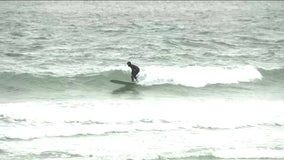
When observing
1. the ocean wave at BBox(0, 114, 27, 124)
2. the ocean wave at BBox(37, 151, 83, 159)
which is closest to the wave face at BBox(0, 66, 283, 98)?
the ocean wave at BBox(0, 114, 27, 124)

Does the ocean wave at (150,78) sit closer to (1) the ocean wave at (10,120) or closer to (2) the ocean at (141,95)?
(2) the ocean at (141,95)

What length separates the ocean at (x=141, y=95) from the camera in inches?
464

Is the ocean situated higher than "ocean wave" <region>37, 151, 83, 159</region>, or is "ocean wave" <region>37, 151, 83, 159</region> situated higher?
the ocean

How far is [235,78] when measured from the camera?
21516mm

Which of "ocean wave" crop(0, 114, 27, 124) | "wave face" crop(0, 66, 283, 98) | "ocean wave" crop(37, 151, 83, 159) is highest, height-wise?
"wave face" crop(0, 66, 283, 98)

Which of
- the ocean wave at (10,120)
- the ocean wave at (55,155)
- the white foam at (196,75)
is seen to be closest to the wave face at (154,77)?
the white foam at (196,75)

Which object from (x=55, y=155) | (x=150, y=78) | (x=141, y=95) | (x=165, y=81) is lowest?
(x=55, y=155)

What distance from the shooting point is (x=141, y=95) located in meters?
18.2

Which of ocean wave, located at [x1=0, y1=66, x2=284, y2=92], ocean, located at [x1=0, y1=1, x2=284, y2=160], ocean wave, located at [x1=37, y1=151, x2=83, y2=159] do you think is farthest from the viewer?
ocean wave, located at [x1=0, y1=66, x2=284, y2=92]

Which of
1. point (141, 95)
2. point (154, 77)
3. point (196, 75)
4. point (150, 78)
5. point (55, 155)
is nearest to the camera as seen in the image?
point (55, 155)

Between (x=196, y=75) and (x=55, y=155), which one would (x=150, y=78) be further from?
(x=55, y=155)

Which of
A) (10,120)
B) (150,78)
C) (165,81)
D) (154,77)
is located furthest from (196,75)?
(10,120)

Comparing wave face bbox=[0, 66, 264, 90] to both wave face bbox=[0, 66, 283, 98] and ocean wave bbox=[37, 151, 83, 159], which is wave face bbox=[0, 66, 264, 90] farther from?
A: ocean wave bbox=[37, 151, 83, 159]

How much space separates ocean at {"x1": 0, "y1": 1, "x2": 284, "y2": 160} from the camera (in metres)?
11.8
